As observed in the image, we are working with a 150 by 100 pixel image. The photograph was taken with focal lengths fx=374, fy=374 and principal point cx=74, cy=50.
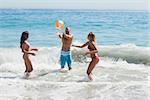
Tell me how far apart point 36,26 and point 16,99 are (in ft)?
70.2

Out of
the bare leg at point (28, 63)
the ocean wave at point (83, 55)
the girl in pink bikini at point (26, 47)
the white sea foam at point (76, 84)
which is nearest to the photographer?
the white sea foam at point (76, 84)

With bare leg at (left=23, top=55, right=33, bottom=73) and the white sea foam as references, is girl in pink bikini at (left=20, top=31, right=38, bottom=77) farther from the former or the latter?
the white sea foam

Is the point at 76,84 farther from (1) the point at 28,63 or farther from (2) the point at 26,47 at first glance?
(2) the point at 26,47

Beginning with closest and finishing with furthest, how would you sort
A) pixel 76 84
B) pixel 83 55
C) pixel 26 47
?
pixel 76 84 → pixel 26 47 → pixel 83 55

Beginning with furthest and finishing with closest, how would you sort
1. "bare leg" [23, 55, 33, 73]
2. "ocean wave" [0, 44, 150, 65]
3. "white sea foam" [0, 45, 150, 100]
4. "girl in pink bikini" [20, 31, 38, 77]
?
"ocean wave" [0, 44, 150, 65] < "bare leg" [23, 55, 33, 73] < "girl in pink bikini" [20, 31, 38, 77] < "white sea foam" [0, 45, 150, 100]

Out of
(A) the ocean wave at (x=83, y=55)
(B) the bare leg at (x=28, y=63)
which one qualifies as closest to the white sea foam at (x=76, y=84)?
(B) the bare leg at (x=28, y=63)

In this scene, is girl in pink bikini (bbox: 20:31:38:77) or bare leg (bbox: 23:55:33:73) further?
bare leg (bbox: 23:55:33:73)

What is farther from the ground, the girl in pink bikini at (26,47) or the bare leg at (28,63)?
the girl in pink bikini at (26,47)

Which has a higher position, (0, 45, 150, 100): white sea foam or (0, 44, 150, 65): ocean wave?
(0, 45, 150, 100): white sea foam

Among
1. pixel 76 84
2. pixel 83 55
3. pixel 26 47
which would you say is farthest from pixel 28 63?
pixel 83 55

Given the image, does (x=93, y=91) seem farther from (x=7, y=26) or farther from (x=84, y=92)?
(x=7, y=26)

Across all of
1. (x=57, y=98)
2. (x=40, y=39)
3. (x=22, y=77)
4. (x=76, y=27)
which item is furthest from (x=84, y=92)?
(x=76, y=27)

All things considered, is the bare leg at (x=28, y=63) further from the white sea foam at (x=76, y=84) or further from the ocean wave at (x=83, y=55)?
the ocean wave at (x=83, y=55)

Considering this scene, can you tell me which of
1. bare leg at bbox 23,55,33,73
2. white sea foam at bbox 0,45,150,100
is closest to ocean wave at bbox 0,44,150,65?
white sea foam at bbox 0,45,150,100
